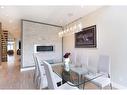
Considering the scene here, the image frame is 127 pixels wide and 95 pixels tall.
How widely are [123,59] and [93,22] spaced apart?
1790 mm

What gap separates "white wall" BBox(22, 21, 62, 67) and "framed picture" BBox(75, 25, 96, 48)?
1961 millimetres

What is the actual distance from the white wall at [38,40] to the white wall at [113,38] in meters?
3.03

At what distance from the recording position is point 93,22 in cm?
445

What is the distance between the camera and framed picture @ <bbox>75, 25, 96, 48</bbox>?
4.40 meters

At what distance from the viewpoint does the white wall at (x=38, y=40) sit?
19.9ft

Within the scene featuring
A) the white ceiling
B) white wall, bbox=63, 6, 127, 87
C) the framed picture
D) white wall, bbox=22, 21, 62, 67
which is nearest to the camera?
white wall, bbox=63, 6, 127, 87

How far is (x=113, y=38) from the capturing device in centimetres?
354

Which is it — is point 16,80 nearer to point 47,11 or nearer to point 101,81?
point 47,11

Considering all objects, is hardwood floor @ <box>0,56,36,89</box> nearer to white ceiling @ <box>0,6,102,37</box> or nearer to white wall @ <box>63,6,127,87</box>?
white wall @ <box>63,6,127,87</box>

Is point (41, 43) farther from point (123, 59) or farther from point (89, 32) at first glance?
point (123, 59)

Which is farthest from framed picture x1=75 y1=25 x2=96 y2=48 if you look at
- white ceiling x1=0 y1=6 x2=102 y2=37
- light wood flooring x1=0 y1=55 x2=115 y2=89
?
light wood flooring x1=0 y1=55 x2=115 y2=89
